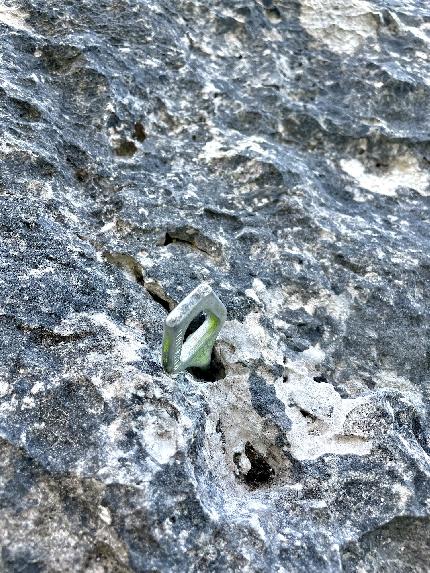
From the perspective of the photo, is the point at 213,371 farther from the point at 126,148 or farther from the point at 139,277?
the point at 126,148

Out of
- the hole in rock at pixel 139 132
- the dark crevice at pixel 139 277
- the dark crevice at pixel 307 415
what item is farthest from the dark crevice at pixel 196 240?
the dark crevice at pixel 307 415

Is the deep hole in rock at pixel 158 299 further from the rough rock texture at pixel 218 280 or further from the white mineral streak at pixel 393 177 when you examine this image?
the white mineral streak at pixel 393 177

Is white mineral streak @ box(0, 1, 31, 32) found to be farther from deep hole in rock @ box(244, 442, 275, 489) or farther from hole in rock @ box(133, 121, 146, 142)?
deep hole in rock @ box(244, 442, 275, 489)

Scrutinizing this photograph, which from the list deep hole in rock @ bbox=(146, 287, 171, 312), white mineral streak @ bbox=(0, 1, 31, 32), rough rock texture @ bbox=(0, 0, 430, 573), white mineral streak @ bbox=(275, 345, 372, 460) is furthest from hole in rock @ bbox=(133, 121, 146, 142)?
white mineral streak @ bbox=(275, 345, 372, 460)

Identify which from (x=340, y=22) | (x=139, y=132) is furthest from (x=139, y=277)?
(x=340, y=22)

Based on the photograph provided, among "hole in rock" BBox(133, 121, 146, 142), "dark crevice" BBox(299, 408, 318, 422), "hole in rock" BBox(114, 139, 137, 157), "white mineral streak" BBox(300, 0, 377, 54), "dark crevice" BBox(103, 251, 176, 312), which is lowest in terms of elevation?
"dark crevice" BBox(299, 408, 318, 422)

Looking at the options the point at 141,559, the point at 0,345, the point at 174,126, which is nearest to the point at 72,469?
the point at 141,559
